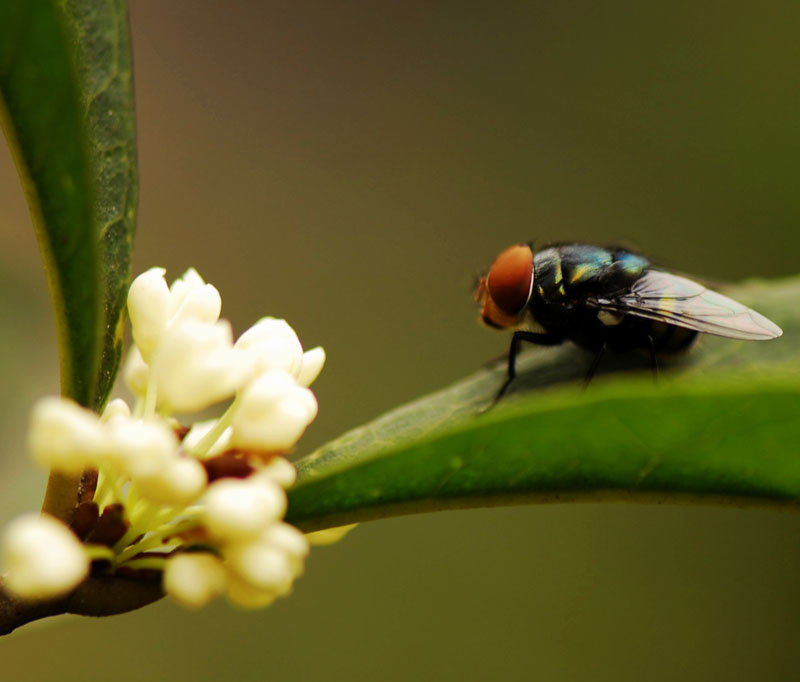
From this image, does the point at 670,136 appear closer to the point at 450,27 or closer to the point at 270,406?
the point at 450,27

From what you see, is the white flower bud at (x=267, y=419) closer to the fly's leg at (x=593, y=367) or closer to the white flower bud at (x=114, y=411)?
the white flower bud at (x=114, y=411)

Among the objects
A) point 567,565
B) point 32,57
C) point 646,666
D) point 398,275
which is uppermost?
point 398,275

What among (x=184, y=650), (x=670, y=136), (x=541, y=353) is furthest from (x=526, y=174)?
(x=541, y=353)

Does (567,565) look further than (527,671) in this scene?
Yes

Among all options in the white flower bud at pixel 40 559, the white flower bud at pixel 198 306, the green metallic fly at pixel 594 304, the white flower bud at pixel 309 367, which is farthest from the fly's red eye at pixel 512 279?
the white flower bud at pixel 40 559

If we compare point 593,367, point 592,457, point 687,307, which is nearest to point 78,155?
point 592,457
